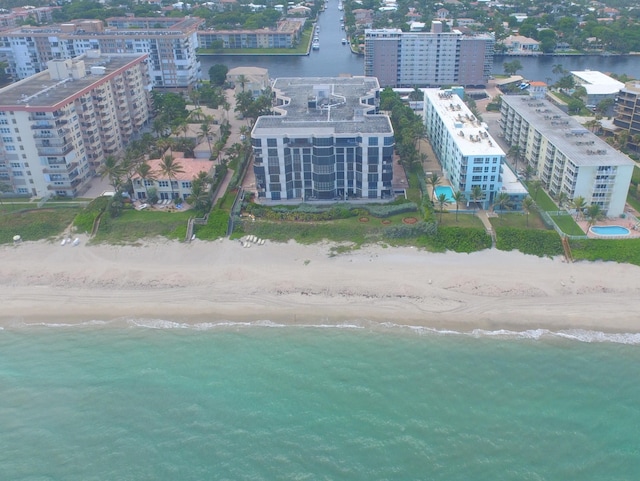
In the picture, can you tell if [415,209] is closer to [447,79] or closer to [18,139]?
[18,139]

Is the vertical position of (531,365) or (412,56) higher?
(412,56)

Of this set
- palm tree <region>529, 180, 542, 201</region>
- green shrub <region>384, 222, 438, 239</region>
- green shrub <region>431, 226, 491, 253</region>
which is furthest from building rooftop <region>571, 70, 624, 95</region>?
green shrub <region>384, 222, 438, 239</region>

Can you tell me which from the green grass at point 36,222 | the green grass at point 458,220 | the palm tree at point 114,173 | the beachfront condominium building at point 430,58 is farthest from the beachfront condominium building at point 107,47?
the green grass at point 458,220

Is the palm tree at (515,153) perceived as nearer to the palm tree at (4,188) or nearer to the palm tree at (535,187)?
the palm tree at (535,187)

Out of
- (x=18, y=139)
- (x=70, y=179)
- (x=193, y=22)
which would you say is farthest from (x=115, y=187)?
(x=193, y=22)

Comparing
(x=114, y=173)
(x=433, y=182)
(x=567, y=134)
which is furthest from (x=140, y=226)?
(x=567, y=134)

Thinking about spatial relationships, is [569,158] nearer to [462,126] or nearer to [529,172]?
[529,172]
